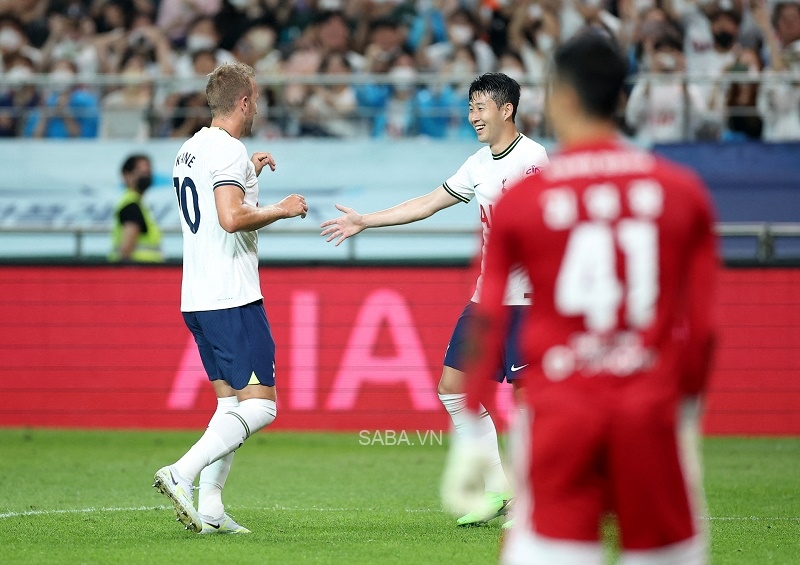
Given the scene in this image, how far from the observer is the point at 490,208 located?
7148 millimetres

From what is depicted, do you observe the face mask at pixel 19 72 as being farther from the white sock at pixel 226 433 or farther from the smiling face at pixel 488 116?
the white sock at pixel 226 433

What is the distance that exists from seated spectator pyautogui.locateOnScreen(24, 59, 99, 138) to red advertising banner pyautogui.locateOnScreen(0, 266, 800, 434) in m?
2.90

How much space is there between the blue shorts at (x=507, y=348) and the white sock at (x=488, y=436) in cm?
22

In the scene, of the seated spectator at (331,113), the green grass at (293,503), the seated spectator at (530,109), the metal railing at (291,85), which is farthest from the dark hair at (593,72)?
the seated spectator at (331,113)

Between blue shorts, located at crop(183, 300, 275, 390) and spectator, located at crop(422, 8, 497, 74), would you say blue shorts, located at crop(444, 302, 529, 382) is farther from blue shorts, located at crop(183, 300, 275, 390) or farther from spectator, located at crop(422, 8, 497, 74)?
spectator, located at crop(422, 8, 497, 74)

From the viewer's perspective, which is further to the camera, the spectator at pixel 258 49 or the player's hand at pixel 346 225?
the spectator at pixel 258 49

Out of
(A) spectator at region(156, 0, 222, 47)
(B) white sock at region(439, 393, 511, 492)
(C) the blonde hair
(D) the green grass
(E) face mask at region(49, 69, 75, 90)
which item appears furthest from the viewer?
(A) spectator at region(156, 0, 222, 47)

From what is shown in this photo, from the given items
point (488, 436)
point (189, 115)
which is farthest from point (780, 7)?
point (488, 436)

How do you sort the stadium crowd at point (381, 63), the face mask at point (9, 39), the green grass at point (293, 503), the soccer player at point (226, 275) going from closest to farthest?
the green grass at point (293, 503), the soccer player at point (226, 275), the stadium crowd at point (381, 63), the face mask at point (9, 39)

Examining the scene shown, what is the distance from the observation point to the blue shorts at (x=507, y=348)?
697 centimetres

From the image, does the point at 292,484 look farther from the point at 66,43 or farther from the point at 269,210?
the point at 66,43

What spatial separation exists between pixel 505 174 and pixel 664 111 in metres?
6.94

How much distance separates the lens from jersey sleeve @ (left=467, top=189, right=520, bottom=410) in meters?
3.32

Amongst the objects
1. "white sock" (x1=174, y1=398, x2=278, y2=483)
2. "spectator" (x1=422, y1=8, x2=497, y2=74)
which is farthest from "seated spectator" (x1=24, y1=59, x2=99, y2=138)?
"white sock" (x1=174, y1=398, x2=278, y2=483)
